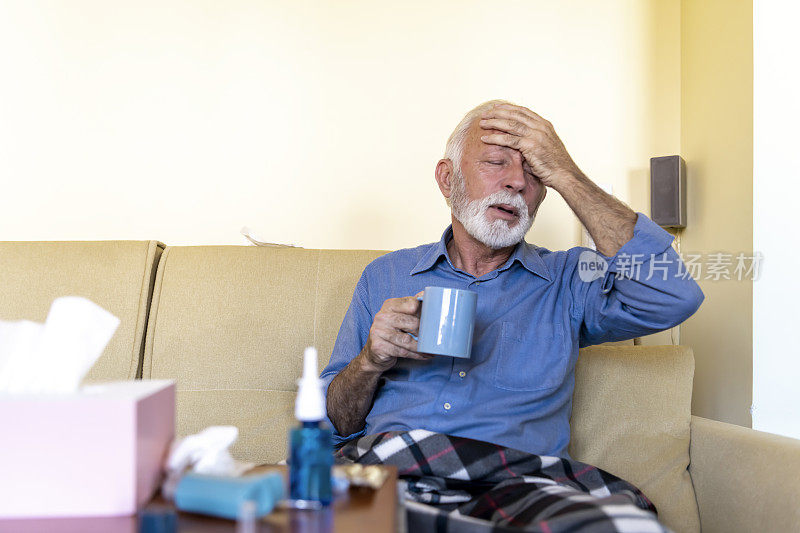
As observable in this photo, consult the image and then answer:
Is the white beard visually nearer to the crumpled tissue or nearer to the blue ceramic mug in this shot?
the blue ceramic mug

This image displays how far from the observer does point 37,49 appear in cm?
206

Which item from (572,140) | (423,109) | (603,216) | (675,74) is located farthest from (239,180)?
(675,74)

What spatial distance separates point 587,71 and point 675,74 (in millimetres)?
281

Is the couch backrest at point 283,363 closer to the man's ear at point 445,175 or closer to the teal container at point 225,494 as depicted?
the man's ear at point 445,175

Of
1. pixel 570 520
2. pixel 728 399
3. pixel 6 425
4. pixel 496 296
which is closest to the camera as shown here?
pixel 6 425

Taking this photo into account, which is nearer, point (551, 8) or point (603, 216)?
point (603, 216)

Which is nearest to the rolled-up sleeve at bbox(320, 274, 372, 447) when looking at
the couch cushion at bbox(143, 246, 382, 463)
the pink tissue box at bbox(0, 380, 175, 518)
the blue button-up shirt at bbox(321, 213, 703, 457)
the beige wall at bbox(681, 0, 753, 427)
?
the blue button-up shirt at bbox(321, 213, 703, 457)

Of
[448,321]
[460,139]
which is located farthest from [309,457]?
[460,139]

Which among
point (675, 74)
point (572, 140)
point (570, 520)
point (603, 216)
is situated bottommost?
point (570, 520)

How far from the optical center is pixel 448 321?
1.06m

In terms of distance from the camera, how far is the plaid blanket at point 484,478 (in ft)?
3.26

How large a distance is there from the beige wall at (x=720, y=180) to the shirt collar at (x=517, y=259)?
1.70ft

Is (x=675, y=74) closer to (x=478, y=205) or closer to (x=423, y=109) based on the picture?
(x=423, y=109)

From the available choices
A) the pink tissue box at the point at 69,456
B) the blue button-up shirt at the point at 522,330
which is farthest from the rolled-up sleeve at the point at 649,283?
the pink tissue box at the point at 69,456
